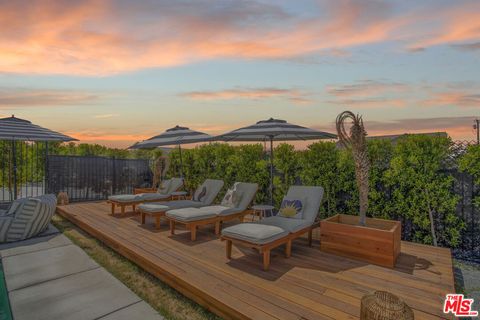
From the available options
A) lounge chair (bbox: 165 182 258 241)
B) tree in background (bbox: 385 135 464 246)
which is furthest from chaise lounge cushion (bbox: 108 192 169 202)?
tree in background (bbox: 385 135 464 246)

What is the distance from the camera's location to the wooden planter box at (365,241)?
4070 mm

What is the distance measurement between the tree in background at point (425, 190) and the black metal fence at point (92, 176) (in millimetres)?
11408

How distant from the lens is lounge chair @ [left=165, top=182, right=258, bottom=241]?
5.45m

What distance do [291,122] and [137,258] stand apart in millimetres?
4667

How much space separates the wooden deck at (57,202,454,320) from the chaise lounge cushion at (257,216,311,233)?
1.57 ft

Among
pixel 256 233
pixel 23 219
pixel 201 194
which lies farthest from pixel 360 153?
pixel 23 219

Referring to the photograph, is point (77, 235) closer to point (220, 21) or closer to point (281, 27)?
point (220, 21)

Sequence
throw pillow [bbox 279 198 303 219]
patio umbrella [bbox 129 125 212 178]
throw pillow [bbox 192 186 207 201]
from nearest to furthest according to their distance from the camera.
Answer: throw pillow [bbox 279 198 303 219], throw pillow [bbox 192 186 207 201], patio umbrella [bbox 129 125 212 178]

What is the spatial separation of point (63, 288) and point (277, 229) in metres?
3.44

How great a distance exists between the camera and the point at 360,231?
432cm

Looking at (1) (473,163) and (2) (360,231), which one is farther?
(1) (473,163)

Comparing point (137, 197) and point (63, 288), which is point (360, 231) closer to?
point (63, 288)

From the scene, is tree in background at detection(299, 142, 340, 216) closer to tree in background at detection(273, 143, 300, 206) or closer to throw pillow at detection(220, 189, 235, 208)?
tree in background at detection(273, 143, 300, 206)

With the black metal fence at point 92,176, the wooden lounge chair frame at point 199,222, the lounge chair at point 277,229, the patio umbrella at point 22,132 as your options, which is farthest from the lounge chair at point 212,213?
the black metal fence at point 92,176
